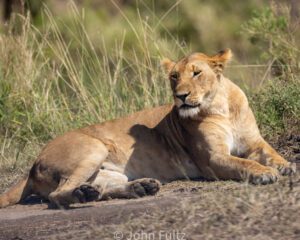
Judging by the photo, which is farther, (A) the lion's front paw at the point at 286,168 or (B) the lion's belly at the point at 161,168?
(B) the lion's belly at the point at 161,168

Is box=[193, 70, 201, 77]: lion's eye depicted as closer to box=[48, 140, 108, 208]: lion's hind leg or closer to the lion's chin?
the lion's chin

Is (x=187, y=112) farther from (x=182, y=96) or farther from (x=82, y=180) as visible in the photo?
(x=82, y=180)

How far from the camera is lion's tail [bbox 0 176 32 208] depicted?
6.28m

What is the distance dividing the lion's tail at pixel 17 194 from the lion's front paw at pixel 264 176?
1.56 metres

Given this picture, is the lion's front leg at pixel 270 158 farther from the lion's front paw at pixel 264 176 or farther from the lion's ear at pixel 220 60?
the lion's ear at pixel 220 60

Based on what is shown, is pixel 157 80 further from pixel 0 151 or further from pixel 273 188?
pixel 273 188

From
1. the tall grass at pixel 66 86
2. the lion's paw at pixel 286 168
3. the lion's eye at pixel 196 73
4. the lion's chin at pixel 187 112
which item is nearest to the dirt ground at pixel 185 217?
the lion's paw at pixel 286 168

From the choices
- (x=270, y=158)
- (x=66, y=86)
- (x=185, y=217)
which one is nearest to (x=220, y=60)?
(x=270, y=158)

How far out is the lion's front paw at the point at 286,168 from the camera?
585 centimetres

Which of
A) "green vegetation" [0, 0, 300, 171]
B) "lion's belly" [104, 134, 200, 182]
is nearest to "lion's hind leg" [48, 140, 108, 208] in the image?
"lion's belly" [104, 134, 200, 182]

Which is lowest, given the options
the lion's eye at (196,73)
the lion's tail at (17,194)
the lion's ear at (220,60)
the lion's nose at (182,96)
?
the lion's tail at (17,194)

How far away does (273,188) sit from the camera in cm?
500

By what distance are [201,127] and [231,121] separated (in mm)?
226

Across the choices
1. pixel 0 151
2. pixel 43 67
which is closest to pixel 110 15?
pixel 43 67
